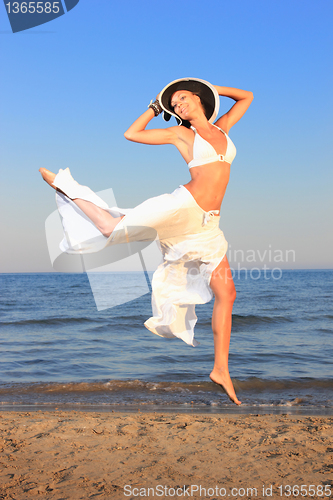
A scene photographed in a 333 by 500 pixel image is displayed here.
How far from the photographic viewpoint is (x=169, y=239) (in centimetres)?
296

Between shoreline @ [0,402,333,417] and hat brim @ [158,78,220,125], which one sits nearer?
hat brim @ [158,78,220,125]

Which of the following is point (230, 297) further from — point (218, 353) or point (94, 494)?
point (94, 494)

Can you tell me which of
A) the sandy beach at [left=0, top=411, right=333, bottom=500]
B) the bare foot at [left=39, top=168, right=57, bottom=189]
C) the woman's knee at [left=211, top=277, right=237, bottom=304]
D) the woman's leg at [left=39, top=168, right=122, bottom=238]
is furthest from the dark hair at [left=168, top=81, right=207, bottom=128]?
the sandy beach at [left=0, top=411, right=333, bottom=500]

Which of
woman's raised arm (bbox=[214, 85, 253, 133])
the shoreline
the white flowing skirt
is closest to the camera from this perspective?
the white flowing skirt

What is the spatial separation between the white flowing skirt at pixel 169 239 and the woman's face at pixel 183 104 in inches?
21.0

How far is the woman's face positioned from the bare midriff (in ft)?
1.34

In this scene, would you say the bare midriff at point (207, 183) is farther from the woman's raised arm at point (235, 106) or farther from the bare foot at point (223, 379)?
the bare foot at point (223, 379)

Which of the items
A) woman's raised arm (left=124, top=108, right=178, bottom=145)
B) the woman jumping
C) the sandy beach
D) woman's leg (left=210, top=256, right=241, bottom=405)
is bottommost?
the sandy beach

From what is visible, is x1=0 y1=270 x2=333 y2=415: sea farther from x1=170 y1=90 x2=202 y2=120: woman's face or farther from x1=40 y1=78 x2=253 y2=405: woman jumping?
x1=170 y1=90 x2=202 y2=120: woman's face

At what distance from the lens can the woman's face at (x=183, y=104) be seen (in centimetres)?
288

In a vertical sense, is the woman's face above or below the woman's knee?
above

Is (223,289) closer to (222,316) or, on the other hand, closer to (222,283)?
(222,283)

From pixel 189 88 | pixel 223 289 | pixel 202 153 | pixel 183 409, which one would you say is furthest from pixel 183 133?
pixel 183 409

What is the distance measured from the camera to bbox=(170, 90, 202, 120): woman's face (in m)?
2.88
